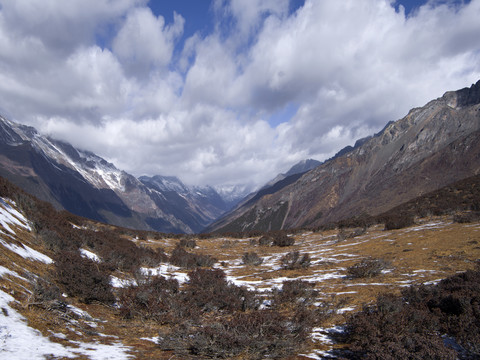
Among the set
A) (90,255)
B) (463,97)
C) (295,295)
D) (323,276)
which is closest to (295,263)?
(323,276)

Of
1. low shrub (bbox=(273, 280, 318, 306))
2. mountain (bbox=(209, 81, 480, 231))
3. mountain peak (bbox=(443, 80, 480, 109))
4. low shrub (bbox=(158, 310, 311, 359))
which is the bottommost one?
low shrub (bbox=(158, 310, 311, 359))

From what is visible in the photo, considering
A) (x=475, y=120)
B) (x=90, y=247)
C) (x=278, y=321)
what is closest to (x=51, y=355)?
(x=278, y=321)

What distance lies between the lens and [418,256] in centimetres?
1733

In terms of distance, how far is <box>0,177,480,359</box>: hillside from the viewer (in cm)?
700

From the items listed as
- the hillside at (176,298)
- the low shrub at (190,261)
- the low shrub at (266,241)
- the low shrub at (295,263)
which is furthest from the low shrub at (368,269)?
the low shrub at (266,241)

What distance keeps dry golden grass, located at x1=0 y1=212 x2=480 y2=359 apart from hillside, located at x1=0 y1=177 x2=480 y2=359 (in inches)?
2.1

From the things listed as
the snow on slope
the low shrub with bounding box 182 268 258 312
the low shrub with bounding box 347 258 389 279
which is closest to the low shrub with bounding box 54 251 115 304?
the snow on slope

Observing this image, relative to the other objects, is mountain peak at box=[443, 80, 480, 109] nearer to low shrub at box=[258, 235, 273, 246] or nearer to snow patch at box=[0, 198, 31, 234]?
low shrub at box=[258, 235, 273, 246]

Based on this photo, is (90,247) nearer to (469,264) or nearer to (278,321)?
(278,321)

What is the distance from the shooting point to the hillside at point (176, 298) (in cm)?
700

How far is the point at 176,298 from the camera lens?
12.0 metres

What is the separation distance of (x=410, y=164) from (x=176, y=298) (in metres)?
173

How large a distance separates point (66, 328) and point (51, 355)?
1.85m

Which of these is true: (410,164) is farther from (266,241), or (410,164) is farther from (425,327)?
(425,327)
